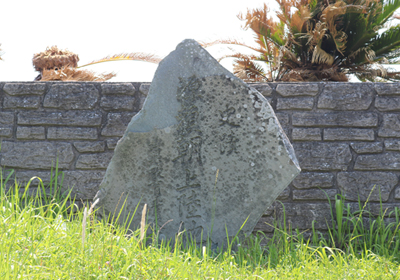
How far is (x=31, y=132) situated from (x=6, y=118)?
12.5 inches

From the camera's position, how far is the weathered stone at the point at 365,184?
A: 3.57 metres

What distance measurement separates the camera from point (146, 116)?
2.65 meters

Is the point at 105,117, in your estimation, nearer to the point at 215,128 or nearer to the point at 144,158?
the point at 144,158

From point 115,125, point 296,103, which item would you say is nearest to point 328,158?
point 296,103

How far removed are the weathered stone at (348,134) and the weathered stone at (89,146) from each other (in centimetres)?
224

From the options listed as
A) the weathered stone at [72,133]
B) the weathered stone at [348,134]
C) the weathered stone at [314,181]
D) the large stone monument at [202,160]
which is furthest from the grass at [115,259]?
the weathered stone at [72,133]

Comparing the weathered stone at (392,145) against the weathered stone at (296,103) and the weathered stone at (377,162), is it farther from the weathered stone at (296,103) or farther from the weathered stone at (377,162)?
the weathered stone at (296,103)

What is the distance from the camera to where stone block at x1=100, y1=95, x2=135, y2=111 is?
3613mm

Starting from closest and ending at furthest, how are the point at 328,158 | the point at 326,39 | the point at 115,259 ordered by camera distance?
1. the point at 115,259
2. the point at 328,158
3. the point at 326,39

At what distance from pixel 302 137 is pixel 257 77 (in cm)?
394

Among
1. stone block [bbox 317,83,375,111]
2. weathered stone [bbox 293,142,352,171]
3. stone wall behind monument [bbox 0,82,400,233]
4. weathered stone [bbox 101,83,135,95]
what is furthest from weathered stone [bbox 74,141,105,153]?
stone block [bbox 317,83,375,111]

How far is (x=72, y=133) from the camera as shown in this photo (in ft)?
11.9

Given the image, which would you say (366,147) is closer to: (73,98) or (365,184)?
(365,184)

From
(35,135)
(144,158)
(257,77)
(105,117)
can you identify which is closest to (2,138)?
(35,135)
